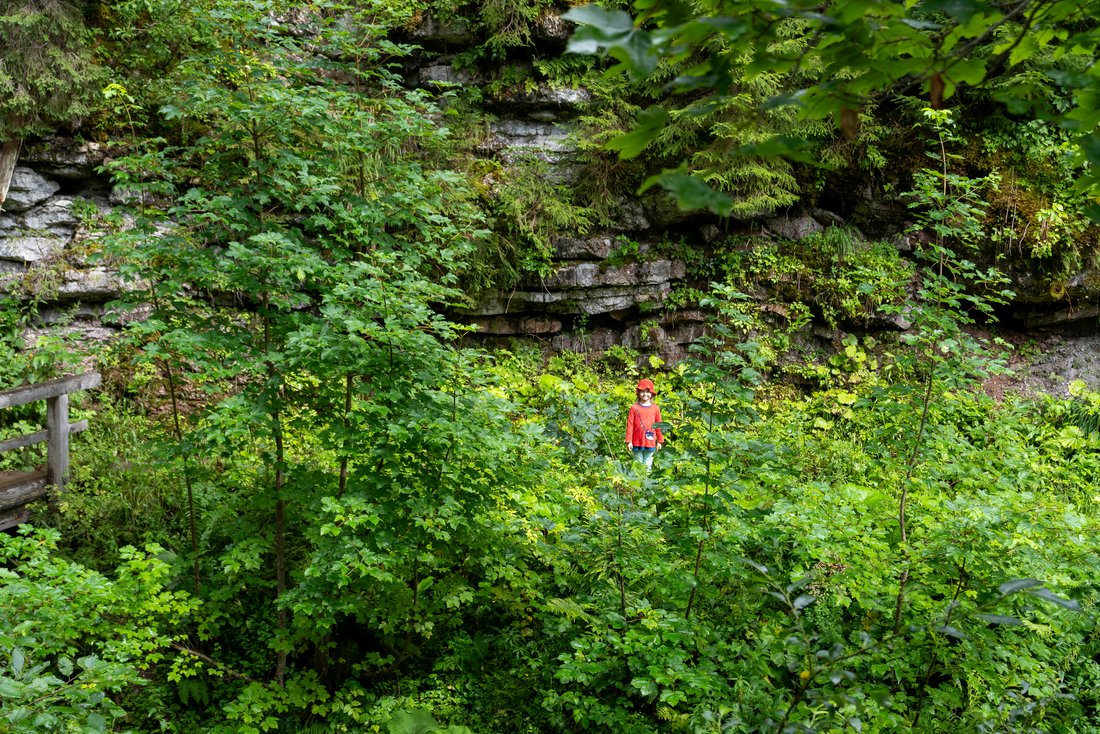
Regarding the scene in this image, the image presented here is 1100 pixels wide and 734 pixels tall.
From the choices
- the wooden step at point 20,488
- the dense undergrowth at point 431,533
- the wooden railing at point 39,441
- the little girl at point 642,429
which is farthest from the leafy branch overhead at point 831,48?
the wooden step at point 20,488

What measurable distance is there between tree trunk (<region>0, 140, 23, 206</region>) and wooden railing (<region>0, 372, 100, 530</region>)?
2.96 metres

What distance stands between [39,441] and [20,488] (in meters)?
0.36

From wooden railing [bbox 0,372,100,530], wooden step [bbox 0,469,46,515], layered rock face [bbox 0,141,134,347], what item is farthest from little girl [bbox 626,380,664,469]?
layered rock face [bbox 0,141,134,347]

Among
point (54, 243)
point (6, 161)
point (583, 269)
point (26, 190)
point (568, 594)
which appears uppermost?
point (6, 161)

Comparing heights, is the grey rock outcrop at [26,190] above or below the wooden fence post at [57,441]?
above

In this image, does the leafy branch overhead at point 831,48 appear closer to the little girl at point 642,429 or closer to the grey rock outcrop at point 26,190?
the little girl at point 642,429

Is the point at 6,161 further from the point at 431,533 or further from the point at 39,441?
the point at 431,533

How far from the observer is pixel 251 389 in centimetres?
353

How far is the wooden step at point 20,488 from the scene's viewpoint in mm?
4777

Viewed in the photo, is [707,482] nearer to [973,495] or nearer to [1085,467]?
[973,495]

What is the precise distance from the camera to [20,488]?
4871 mm

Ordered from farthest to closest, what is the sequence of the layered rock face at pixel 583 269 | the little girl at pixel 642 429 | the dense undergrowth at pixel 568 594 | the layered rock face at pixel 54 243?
1. the layered rock face at pixel 583 269
2. the layered rock face at pixel 54 243
3. the little girl at pixel 642 429
4. the dense undergrowth at pixel 568 594

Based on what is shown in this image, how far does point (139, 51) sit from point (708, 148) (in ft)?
21.3

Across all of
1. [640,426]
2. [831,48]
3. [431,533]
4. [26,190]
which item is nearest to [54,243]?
[26,190]
